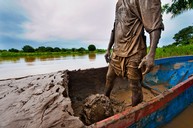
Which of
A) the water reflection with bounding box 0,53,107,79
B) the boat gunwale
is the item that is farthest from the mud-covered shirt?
the water reflection with bounding box 0,53,107,79

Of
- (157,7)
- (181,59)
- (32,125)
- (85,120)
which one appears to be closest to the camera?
(32,125)

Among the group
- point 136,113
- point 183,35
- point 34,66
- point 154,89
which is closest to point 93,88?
point 154,89

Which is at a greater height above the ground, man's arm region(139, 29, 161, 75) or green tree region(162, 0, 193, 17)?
green tree region(162, 0, 193, 17)

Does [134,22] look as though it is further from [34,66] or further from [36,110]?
[34,66]

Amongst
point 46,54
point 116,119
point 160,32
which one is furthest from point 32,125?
point 46,54

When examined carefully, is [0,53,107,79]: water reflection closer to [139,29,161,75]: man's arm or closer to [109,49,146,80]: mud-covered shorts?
[109,49,146,80]: mud-covered shorts

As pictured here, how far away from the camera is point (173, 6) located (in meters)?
11.8

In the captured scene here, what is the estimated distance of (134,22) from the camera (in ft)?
5.66

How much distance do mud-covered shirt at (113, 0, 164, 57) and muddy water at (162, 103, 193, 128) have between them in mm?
1164

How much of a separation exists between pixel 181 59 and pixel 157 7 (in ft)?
10.3

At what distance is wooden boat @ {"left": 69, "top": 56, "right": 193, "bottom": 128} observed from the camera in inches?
48.2

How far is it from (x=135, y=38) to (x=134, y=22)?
193 millimetres

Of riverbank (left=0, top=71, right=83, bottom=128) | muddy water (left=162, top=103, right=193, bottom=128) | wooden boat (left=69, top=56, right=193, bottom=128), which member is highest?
riverbank (left=0, top=71, right=83, bottom=128)

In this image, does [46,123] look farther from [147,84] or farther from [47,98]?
[147,84]
